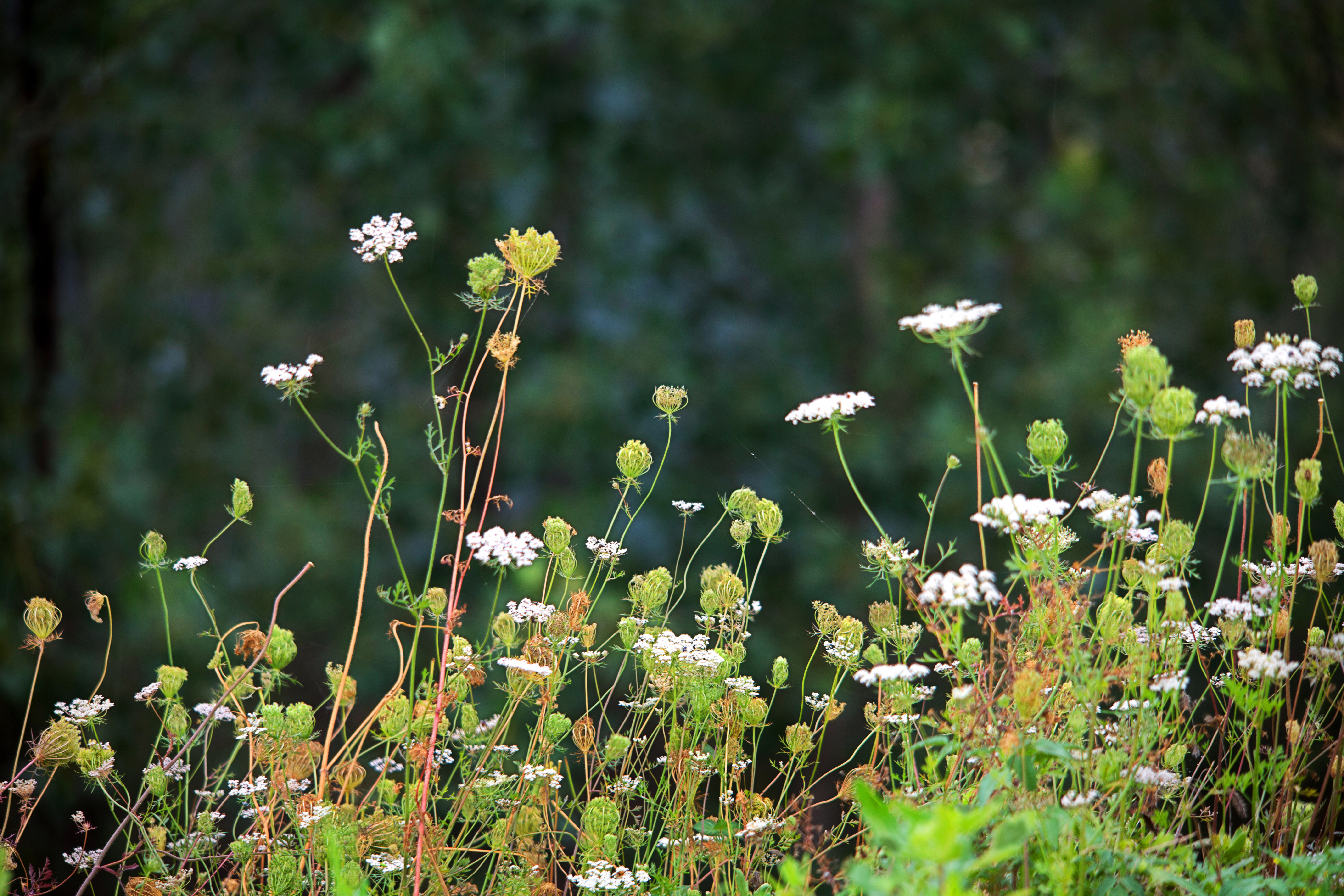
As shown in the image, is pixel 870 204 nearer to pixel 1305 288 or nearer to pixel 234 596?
pixel 234 596

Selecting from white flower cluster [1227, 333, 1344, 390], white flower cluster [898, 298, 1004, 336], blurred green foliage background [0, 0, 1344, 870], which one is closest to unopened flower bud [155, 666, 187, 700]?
white flower cluster [898, 298, 1004, 336]

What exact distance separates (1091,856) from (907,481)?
2749 mm

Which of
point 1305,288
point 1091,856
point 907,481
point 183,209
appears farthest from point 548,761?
point 183,209

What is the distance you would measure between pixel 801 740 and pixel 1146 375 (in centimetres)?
47

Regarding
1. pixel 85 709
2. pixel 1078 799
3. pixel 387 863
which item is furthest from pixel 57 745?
pixel 1078 799

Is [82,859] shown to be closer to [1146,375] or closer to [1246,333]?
[1146,375]

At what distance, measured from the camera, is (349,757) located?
1.14 meters

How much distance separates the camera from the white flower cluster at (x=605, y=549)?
107cm

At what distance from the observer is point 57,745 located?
100 centimetres

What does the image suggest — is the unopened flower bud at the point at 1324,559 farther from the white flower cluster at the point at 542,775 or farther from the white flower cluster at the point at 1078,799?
the white flower cluster at the point at 542,775

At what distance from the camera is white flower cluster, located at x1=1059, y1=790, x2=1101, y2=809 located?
0.83 meters

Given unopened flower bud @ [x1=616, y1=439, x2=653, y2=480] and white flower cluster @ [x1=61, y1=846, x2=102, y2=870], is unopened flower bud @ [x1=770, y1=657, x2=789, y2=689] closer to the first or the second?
unopened flower bud @ [x1=616, y1=439, x2=653, y2=480]

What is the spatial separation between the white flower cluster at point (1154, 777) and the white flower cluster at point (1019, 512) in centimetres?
20

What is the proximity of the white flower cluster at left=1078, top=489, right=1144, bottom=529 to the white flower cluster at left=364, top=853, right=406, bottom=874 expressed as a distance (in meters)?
0.65
